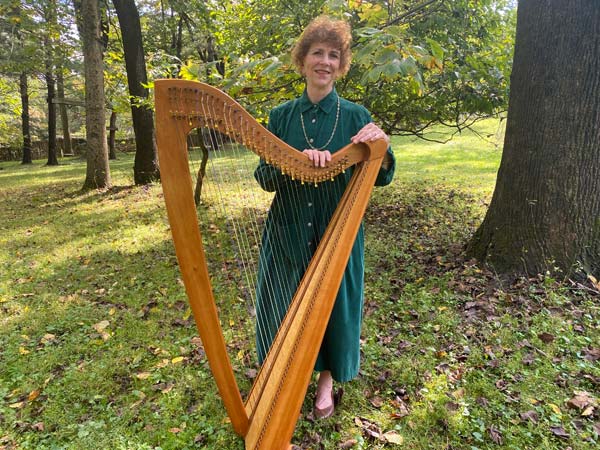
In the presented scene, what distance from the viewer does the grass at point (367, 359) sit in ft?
6.62

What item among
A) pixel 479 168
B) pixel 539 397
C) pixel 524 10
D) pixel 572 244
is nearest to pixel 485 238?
pixel 572 244

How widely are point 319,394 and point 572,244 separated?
7.61ft

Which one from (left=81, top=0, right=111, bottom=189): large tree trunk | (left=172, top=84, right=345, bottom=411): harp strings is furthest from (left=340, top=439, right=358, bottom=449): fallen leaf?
(left=81, top=0, right=111, bottom=189): large tree trunk

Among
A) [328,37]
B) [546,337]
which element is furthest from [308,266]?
[546,337]

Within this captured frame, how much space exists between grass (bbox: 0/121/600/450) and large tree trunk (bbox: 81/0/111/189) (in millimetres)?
3702

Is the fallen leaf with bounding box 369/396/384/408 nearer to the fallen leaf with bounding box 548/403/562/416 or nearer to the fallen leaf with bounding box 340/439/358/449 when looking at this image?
the fallen leaf with bounding box 340/439/358/449

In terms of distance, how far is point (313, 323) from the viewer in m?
1.59

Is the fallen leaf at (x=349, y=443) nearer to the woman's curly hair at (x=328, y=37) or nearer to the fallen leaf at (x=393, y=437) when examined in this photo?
the fallen leaf at (x=393, y=437)

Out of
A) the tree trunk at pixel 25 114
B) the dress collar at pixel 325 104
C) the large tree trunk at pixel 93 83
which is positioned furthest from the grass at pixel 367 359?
the tree trunk at pixel 25 114

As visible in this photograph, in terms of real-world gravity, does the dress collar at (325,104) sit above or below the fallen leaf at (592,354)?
above

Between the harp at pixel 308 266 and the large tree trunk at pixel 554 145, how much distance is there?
1865 millimetres

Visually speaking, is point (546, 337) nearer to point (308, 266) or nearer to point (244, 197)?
point (308, 266)

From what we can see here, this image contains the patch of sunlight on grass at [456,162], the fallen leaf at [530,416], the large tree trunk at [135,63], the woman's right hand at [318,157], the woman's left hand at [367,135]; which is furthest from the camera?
the large tree trunk at [135,63]

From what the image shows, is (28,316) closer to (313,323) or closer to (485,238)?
(313,323)
